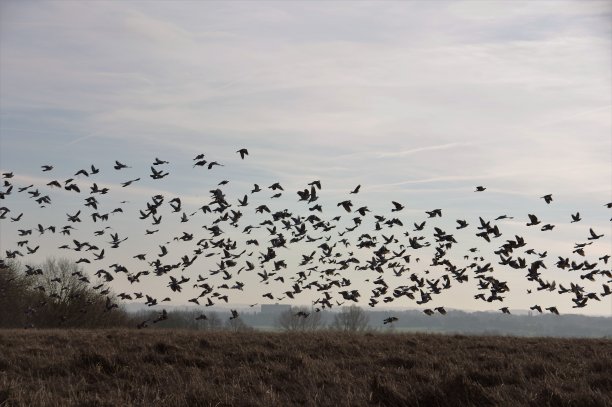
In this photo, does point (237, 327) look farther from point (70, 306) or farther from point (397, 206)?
point (397, 206)

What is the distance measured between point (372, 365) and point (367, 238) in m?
7.78

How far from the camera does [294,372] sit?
47.1ft

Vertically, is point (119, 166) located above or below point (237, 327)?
above

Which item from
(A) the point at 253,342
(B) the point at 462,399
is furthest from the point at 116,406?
(A) the point at 253,342

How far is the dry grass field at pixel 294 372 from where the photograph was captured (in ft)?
33.9

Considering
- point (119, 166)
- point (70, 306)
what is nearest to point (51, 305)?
point (70, 306)

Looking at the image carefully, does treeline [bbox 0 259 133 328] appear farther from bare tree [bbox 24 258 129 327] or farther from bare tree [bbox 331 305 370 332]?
bare tree [bbox 331 305 370 332]

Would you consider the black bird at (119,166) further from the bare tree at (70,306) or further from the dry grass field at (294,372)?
the bare tree at (70,306)

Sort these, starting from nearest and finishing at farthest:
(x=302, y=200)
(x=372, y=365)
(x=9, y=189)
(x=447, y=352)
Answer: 1. (x=372, y=365)
2. (x=447, y=352)
3. (x=302, y=200)
4. (x=9, y=189)

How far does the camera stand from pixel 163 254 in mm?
22281

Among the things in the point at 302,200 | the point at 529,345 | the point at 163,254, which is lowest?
the point at 529,345

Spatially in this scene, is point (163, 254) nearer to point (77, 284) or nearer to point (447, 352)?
point (447, 352)

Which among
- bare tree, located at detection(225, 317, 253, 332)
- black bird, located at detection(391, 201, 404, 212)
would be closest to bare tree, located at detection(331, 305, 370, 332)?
bare tree, located at detection(225, 317, 253, 332)

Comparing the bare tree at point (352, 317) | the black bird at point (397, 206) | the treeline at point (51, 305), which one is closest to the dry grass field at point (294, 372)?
the black bird at point (397, 206)
